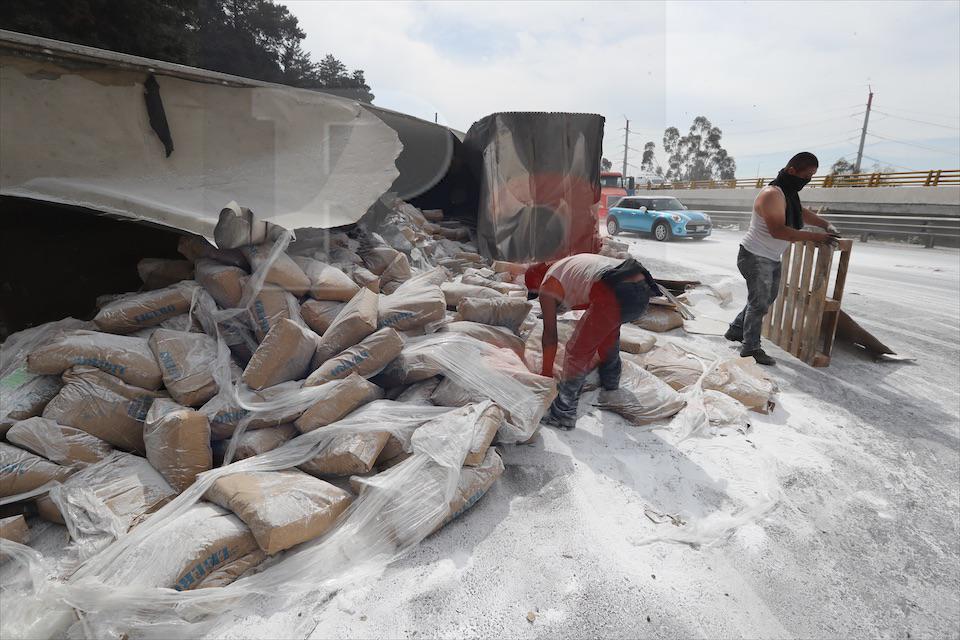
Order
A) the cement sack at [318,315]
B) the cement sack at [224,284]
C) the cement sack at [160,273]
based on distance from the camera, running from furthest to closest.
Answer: the cement sack at [160,273] < the cement sack at [318,315] < the cement sack at [224,284]

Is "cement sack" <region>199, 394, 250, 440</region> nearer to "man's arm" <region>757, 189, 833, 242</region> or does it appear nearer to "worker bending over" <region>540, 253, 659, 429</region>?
"worker bending over" <region>540, 253, 659, 429</region>

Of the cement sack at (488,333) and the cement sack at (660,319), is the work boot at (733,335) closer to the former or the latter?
the cement sack at (660,319)

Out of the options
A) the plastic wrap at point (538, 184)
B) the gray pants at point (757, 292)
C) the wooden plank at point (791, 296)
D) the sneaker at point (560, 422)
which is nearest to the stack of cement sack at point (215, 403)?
the sneaker at point (560, 422)

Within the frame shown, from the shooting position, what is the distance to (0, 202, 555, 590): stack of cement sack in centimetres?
157

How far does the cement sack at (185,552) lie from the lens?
140 centimetres

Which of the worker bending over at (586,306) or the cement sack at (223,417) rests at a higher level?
the worker bending over at (586,306)

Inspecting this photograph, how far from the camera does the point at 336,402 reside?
1.99 meters

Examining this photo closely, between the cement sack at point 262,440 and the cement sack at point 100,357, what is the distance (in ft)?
1.55

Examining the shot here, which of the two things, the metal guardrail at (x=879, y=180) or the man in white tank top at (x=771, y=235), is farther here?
the metal guardrail at (x=879, y=180)

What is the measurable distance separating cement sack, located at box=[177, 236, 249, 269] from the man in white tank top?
3.43 meters

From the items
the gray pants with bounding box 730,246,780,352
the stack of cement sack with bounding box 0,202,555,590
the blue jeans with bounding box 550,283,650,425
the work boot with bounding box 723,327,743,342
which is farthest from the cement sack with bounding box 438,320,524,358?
the work boot with bounding box 723,327,743,342

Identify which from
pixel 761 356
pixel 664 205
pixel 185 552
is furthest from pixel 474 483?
pixel 664 205

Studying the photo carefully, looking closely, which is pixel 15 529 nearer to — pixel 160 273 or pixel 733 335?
pixel 160 273

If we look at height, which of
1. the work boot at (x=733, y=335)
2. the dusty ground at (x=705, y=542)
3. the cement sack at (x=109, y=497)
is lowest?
the dusty ground at (x=705, y=542)
